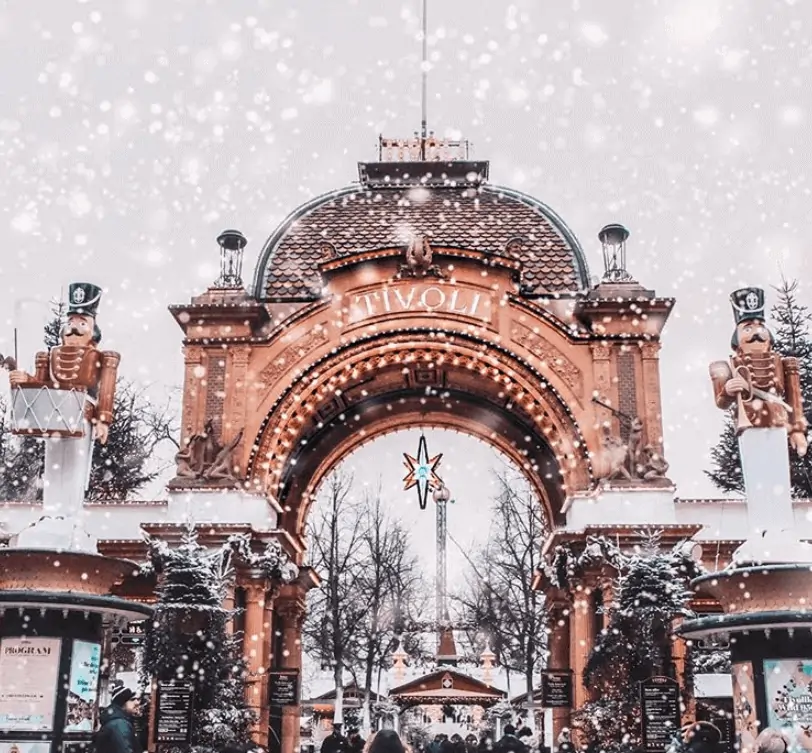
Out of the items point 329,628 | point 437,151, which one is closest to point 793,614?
point 437,151

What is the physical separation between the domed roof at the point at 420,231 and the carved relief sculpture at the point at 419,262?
Result: 911 millimetres

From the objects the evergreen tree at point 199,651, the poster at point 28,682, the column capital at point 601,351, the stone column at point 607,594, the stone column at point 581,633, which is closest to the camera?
the poster at point 28,682

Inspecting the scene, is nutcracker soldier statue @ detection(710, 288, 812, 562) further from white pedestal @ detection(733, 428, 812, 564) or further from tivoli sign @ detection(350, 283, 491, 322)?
tivoli sign @ detection(350, 283, 491, 322)

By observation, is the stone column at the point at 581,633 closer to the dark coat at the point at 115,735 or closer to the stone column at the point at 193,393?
the stone column at the point at 193,393

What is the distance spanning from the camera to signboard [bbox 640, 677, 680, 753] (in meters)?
16.9

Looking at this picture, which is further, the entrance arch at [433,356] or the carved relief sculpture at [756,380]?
the entrance arch at [433,356]

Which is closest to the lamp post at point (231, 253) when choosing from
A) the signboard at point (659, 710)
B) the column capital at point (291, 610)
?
the column capital at point (291, 610)

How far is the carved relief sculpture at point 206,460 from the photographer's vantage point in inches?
859

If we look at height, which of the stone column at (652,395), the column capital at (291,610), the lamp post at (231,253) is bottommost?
the column capital at (291,610)

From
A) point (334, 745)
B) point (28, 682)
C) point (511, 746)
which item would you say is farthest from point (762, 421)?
point (334, 745)

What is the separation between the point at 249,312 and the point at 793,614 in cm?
1566

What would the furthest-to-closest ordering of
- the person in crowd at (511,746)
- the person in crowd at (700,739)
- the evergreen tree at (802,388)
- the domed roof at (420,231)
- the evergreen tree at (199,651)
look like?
the evergreen tree at (802,388)
the domed roof at (420,231)
the evergreen tree at (199,651)
the person in crowd at (511,746)
the person in crowd at (700,739)

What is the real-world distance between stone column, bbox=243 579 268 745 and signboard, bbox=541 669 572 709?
5.92m

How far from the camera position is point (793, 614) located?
948cm
